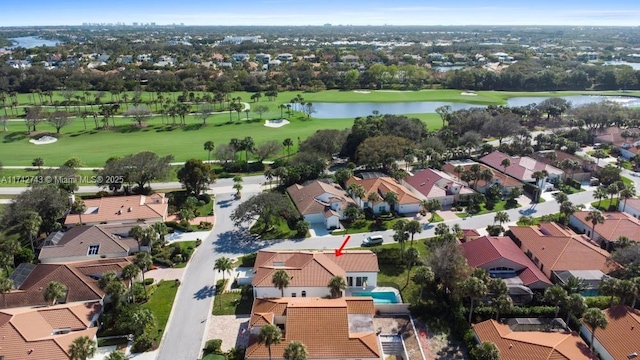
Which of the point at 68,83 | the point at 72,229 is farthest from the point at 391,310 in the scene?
the point at 68,83

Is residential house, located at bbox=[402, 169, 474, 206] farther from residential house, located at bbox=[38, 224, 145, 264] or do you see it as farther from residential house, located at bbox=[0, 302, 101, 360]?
residential house, located at bbox=[0, 302, 101, 360]

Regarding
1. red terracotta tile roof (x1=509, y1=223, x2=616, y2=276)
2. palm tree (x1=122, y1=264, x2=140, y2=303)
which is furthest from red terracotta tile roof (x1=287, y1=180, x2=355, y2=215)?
palm tree (x1=122, y1=264, x2=140, y2=303)

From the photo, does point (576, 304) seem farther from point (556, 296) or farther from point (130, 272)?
point (130, 272)

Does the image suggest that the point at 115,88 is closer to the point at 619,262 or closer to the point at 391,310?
the point at 391,310

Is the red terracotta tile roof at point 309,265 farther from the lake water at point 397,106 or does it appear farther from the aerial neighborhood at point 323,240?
the lake water at point 397,106

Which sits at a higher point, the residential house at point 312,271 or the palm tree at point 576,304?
the palm tree at point 576,304

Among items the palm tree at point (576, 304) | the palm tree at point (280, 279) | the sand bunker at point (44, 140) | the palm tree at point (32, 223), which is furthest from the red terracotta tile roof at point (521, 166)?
the sand bunker at point (44, 140)

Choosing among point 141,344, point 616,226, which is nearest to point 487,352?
point 141,344
